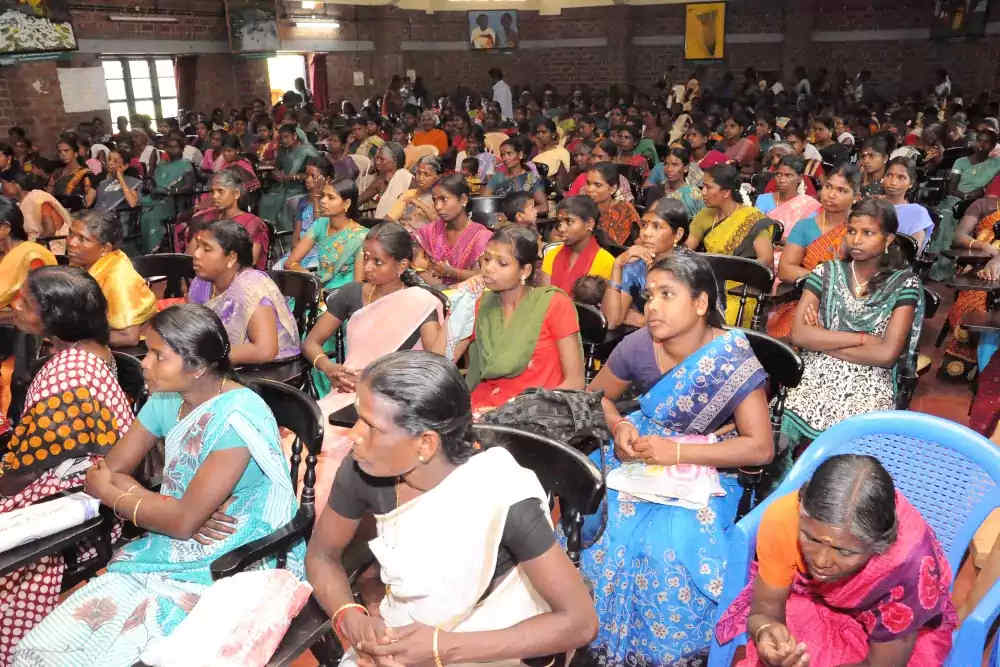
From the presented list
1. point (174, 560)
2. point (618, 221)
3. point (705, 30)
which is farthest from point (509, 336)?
point (705, 30)

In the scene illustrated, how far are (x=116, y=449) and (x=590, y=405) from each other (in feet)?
3.68

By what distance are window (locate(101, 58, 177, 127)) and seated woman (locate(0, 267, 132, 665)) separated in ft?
32.0

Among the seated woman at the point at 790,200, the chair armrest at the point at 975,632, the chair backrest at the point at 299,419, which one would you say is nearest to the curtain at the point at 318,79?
the seated woman at the point at 790,200

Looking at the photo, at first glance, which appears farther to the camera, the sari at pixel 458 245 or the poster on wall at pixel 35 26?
the poster on wall at pixel 35 26

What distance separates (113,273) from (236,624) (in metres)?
1.98

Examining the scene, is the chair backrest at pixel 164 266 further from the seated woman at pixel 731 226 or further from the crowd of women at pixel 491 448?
the seated woman at pixel 731 226

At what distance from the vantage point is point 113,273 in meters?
3.09

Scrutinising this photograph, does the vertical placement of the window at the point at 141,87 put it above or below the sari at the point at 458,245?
above

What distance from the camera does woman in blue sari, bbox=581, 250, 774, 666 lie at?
1.91 m

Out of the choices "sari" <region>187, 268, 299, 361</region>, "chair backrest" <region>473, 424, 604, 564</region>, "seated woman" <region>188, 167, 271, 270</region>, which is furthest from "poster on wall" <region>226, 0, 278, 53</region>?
"chair backrest" <region>473, 424, 604, 564</region>

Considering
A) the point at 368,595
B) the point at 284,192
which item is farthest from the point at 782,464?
the point at 284,192

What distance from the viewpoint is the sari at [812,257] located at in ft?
11.2

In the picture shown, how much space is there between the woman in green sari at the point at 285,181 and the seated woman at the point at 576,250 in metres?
3.55

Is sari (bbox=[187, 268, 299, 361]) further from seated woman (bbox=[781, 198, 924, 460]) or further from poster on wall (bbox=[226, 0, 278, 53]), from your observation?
poster on wall (bbox=[226, 0, 278, 53])
